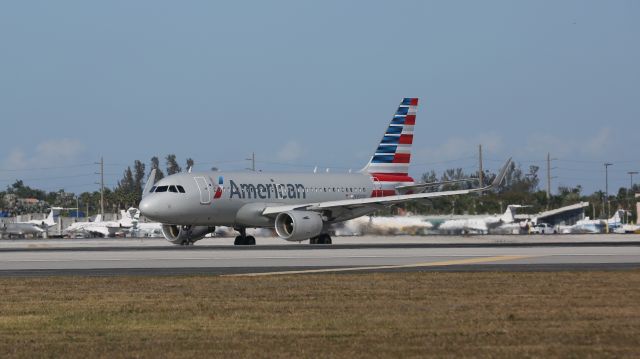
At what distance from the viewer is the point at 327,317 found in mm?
19422

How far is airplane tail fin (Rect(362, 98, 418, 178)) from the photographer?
67938 mm

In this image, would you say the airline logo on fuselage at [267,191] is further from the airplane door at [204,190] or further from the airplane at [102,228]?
the airplane at [102,228]

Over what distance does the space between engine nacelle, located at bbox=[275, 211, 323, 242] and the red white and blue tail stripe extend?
369 inches

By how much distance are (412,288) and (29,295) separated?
334 inches

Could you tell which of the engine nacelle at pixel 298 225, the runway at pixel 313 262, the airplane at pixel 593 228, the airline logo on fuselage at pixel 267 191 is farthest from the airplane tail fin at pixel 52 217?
the runway at pixel 313 262

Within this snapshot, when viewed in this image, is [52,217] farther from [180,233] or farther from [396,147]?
[180,233]

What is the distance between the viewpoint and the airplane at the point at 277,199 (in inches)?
2258

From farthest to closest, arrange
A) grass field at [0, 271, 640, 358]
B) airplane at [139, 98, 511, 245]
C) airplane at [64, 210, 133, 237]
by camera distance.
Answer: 1. airplane at [64, 210, 133, 237]
2. airplane at [139, 98, 511, 245]
3. grass field at [0, 271, 640, 358]

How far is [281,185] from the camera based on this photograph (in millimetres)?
61875

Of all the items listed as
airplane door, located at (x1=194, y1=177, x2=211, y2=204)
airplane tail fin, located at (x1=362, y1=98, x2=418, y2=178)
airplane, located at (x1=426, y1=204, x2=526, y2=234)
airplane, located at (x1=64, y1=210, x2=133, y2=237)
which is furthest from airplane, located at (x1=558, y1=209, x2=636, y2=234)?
airplane door, located at (x1=194, y1=177, x2=211, y2=204)

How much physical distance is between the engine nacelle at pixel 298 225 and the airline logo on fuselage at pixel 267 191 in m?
2.26

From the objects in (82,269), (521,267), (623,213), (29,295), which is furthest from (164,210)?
(623,213)

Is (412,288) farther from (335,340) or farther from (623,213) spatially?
(623,213)

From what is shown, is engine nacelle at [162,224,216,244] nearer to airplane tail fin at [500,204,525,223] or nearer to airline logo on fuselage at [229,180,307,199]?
airline logo on fuselage at [229,180,307,199]
